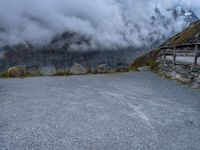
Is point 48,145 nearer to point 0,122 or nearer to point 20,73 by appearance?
point 0,122

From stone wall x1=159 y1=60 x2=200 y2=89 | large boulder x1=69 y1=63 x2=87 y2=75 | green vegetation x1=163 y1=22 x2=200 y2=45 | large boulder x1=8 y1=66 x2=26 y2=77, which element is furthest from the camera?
green vegetation x1=163 y1=22 x2=200 y2=45

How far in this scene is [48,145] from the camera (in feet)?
16.1

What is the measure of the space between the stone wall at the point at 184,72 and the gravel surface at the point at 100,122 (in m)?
2.32

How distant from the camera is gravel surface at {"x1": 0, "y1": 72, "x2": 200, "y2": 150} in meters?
5.01

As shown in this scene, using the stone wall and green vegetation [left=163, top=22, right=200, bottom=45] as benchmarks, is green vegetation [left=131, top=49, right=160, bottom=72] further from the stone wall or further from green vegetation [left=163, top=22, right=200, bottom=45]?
green vegetation [left=163, top=22, right=200, bottom=45]

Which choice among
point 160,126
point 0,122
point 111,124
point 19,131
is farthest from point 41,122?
point 160,126

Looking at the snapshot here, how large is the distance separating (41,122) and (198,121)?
453cm

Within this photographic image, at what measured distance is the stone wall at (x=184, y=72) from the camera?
39.1ft

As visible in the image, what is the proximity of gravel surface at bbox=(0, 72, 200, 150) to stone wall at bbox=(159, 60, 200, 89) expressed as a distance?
2322 mm

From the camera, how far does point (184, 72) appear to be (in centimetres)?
1362

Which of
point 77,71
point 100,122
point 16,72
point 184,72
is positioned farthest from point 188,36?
point 100,122

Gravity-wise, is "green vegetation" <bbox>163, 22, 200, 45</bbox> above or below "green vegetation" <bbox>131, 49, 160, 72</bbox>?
above

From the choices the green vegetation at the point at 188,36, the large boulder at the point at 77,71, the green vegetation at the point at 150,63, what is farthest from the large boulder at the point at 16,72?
the green vegetation at the point at 188,36

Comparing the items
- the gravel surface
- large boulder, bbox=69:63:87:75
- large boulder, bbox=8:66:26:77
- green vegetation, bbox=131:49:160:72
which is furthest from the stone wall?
large boulder, bbox=8:66:26:77
